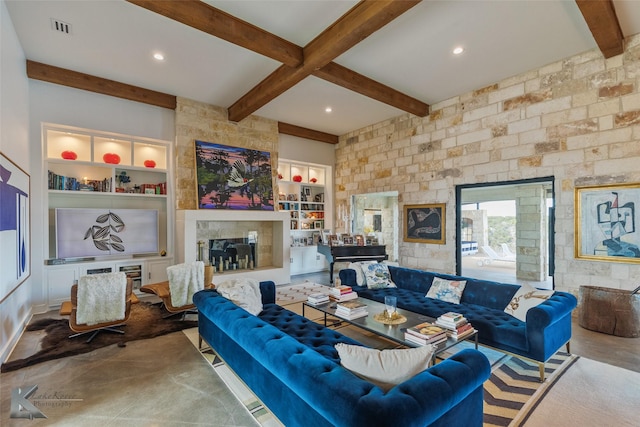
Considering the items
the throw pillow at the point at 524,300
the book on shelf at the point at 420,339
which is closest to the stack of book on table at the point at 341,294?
the book on shelf at the point at 420,339

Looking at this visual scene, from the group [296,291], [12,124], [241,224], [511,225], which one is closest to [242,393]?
[296,291]

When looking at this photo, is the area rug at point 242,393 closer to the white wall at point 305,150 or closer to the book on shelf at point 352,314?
the book on shelf at point 352,314

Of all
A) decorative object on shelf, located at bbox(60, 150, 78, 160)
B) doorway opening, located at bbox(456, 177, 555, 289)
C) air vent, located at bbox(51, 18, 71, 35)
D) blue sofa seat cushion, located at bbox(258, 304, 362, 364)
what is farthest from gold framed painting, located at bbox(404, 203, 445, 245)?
decorative object on shelf, located at bbox(60, 150, 78, 160)

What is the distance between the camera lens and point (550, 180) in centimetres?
452

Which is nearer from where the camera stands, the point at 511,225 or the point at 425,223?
the point at 425,223

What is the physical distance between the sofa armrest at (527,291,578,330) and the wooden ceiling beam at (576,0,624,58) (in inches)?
120

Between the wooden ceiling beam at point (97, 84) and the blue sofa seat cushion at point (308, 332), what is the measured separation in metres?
4.49

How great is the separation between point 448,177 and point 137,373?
18.6 feet

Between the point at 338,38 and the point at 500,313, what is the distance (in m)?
3.65

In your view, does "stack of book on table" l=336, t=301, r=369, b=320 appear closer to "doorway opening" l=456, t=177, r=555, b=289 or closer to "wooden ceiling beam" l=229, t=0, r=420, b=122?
"wooden ceiling beam" l=229, t=0, r=420, b=122

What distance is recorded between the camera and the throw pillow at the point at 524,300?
3.03 m

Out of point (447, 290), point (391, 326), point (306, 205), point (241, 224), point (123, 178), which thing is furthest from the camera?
point (306, 205)

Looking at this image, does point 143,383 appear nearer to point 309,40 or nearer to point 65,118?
point 309,40

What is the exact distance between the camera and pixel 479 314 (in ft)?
10.7
